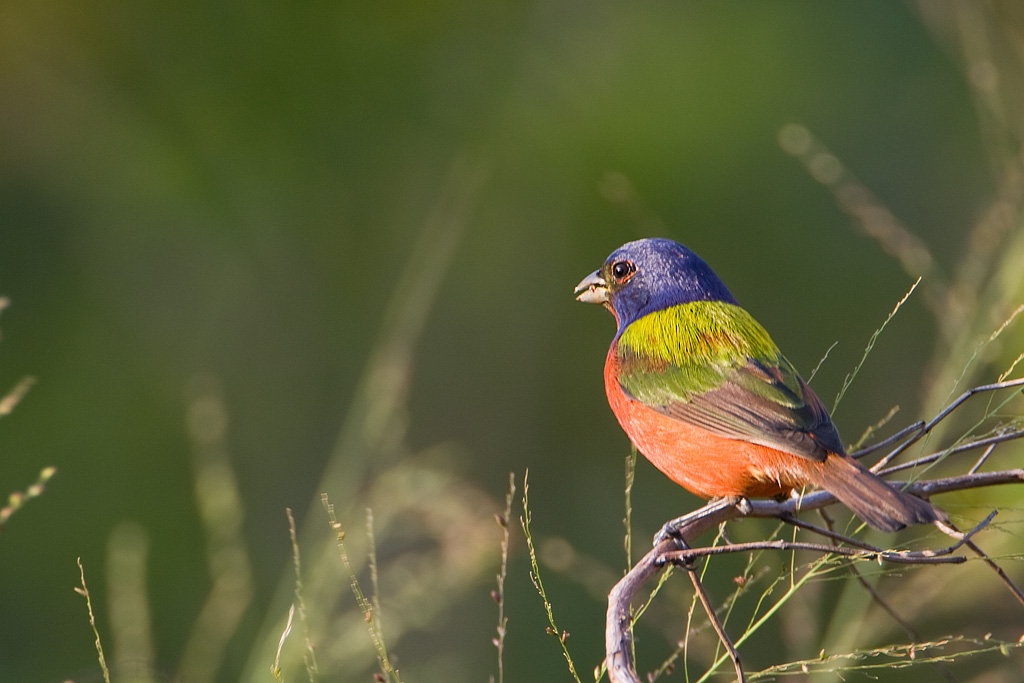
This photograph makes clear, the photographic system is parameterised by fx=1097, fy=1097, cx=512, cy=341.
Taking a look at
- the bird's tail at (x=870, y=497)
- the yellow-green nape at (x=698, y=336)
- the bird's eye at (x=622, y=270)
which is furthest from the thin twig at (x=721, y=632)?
the bird's eye at (x=622, y=270)

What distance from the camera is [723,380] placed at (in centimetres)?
291

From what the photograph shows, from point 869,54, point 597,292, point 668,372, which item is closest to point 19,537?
point 597,292

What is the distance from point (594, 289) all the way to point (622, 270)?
15 cm

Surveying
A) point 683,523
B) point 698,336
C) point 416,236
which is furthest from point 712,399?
point 416,236

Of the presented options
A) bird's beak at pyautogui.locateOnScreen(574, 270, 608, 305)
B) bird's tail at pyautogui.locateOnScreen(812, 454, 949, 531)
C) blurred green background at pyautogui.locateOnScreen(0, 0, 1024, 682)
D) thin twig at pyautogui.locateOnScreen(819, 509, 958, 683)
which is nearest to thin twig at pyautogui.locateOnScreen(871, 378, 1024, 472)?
bird's tail at pyautogui.locateOnScreen(812, 454, 949, 531)

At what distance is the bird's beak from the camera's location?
143 inches

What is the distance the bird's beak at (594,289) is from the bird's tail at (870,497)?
1269mm

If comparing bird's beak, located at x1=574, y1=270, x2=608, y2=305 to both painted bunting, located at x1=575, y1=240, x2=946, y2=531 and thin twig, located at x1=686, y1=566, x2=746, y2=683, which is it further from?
thin twig, located at x1=686, y1=566, x2=746, y2=683

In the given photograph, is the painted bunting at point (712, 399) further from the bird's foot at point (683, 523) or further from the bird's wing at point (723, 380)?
the bird's foot at point (683, 523)

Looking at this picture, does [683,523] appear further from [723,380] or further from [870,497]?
[723,380]

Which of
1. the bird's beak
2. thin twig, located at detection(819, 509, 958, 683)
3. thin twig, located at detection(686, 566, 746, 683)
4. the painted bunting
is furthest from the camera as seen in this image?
the bird's beak

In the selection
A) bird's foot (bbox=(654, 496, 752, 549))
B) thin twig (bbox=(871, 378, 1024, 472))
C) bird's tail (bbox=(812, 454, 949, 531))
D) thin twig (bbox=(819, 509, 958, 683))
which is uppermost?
thin twig (bbox=(871, 378, 1024, 472))

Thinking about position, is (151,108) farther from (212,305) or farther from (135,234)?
(212,305)

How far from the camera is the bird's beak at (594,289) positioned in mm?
3629
